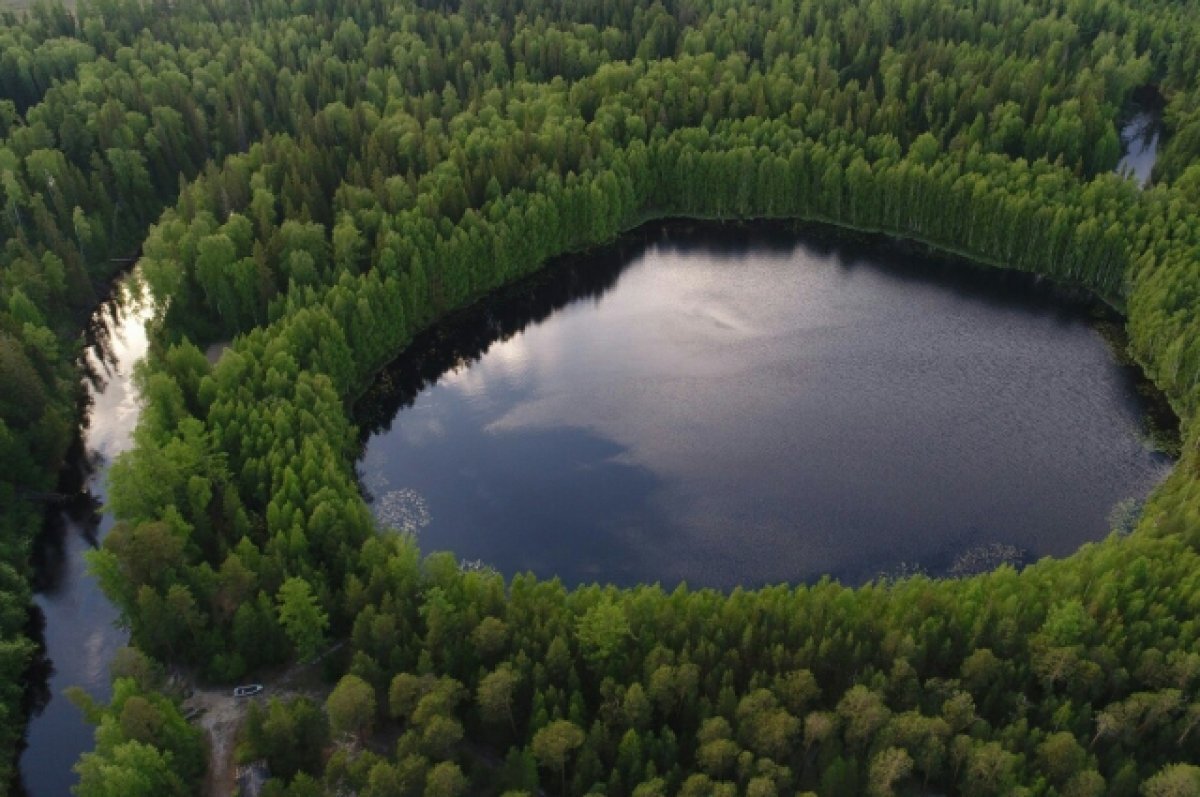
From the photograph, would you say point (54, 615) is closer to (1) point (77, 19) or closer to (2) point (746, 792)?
(2) point (746, 792)

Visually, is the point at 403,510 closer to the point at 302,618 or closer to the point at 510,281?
the point at 302,618

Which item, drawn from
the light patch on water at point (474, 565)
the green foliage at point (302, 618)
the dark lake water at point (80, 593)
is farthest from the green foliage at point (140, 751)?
the light patch on water at point (474, 565)

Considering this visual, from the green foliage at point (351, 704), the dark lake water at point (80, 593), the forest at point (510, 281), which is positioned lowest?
the dark lake water at point (80, 593)

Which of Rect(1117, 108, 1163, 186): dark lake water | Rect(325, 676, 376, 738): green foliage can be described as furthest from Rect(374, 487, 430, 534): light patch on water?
Rect(1117, 108, 1163, 186): dark lake water

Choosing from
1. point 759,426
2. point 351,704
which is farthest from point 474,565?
point 759,426

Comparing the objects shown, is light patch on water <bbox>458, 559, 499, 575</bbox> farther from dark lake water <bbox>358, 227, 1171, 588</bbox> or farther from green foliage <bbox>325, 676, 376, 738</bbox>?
green foliage <bbox>325, 676, 376, 738</bbox>

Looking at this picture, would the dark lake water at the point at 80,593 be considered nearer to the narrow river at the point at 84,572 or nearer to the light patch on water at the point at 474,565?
the narrow river at the point at 84,572

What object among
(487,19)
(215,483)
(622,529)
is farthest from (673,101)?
(215,483)

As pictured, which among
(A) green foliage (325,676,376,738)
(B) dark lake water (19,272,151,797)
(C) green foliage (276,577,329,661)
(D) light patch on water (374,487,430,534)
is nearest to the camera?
(A) green foliage (325,676,376,738)
